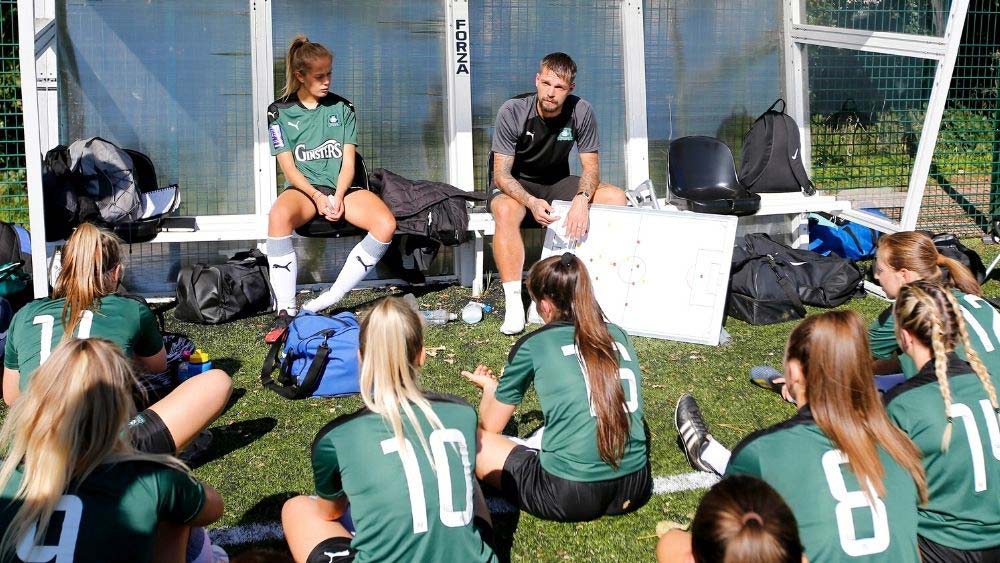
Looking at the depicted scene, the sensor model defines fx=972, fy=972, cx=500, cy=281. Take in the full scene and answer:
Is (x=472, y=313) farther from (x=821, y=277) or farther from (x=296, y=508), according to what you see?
(x=296, y=508)

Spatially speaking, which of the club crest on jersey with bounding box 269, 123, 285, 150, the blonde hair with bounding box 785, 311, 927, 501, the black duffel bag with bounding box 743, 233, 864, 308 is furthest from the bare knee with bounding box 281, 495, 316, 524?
the black duffel bag with bounding box 743, 233, 864, 308

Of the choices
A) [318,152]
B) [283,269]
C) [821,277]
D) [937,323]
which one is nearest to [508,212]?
[318,152]

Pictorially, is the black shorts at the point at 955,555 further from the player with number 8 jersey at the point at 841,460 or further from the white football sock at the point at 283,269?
the white football sock at the point at 283,269

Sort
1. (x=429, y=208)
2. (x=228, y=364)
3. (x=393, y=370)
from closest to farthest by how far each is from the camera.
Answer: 1. (x=393, y=370)
2. (x=228, y=364)
3. (x=429, y=208)

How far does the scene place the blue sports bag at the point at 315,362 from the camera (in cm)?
475

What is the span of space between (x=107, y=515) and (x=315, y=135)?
4.16 m

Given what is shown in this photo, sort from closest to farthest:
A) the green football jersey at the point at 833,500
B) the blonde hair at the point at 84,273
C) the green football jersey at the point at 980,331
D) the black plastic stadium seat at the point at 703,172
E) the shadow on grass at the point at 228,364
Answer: the green football jersey at the point at 833,500, the green football jersey at the point at 980,331, the blonde hair at the point at 84,273, the shadow on grass at the point at 228,364, the black plastic stadium seat at the point at 703,172

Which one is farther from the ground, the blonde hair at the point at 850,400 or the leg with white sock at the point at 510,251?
the leg with white sock at the point at 510,251

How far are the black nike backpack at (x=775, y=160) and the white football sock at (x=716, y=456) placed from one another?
3687mm

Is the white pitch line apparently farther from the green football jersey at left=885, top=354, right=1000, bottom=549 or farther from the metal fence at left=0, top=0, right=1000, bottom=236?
the metal fence at left=0, top=0, right=1000, bottom=236

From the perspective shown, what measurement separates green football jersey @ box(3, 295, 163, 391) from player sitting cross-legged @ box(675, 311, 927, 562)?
230 centimetres

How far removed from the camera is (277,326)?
5.69m

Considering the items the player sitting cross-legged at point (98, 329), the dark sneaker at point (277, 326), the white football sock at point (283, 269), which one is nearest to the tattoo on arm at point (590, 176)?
the white football sock at point (283, 269)

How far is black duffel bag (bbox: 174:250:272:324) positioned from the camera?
5930 millimetres
